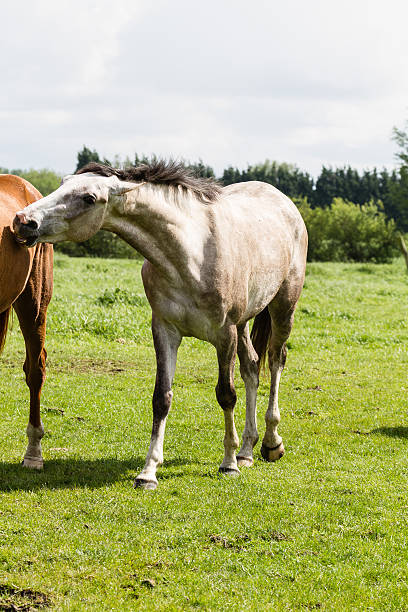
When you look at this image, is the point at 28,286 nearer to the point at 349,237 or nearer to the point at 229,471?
the point at 229,471

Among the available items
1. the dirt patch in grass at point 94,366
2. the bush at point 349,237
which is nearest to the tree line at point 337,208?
the bush at point 349,237

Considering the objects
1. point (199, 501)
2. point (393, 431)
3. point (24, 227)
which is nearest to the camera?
point (24, 227)

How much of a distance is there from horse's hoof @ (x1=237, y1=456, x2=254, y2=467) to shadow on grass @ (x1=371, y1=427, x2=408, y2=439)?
1.87m

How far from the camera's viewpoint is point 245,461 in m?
5.95

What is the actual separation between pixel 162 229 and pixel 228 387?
4.76 feet

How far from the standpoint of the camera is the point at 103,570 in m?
3.79

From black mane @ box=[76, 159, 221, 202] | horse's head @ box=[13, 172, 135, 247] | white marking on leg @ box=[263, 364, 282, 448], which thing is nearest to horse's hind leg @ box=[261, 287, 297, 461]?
white marking on leg @ box=[263, 364, 282, 448]

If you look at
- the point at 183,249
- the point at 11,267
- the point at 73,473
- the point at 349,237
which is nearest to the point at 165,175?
the point at 183,249

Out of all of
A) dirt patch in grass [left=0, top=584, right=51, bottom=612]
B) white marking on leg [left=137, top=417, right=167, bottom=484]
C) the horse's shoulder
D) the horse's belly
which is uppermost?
the horse's shoulder

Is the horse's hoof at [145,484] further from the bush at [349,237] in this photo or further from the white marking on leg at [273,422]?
the bush at [349,237]

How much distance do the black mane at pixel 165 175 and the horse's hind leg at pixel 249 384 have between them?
4.84ft

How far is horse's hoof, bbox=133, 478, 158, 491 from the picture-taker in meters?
5.14

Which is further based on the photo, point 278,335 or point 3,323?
point 278,335

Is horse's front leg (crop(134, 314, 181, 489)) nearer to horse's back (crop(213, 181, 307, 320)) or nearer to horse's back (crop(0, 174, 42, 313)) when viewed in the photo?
horse's back (crop(213, 181, 307, 320))
